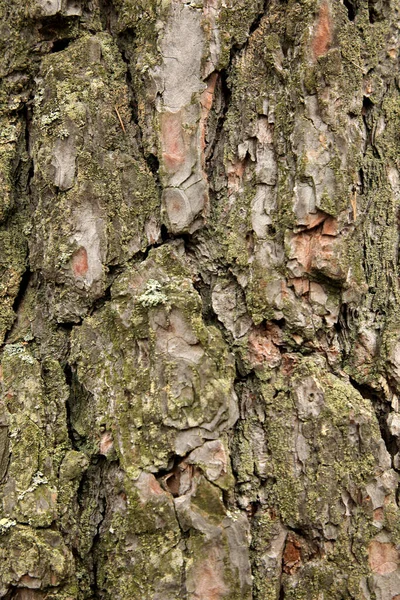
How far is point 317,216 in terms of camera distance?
1996mm

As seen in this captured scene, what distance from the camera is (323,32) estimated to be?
2045mm

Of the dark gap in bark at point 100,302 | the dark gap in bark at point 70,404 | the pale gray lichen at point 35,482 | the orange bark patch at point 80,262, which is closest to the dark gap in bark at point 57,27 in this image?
the orange bark patch at point 80,262

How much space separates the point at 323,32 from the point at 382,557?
1.88 metres

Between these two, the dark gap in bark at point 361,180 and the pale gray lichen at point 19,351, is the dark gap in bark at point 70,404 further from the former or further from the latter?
the dark gap in bark at point 361,180

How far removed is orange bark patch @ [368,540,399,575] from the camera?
1.95 meters

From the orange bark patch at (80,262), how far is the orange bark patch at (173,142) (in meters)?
0.44

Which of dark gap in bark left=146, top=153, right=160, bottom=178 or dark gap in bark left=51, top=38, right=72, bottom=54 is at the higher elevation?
dark gap in bark left=51, top=38, right=72, bottom=54

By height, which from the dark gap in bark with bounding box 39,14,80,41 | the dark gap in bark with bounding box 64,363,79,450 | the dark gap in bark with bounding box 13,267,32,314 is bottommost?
the dark gap in bark with bounding box 64,363,79,450

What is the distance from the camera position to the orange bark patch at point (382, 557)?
195 centimetres

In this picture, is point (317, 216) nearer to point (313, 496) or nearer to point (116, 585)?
point (313, 496)

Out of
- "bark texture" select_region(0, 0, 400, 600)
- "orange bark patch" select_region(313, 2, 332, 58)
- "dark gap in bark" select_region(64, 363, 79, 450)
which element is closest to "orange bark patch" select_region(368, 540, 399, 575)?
"bark texture" select_region(0, 0, 400, 600)

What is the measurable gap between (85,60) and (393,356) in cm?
162

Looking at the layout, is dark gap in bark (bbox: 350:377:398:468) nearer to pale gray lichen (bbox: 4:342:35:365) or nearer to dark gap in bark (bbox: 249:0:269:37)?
pale gray lichen (bbox: 4:342:35:365)

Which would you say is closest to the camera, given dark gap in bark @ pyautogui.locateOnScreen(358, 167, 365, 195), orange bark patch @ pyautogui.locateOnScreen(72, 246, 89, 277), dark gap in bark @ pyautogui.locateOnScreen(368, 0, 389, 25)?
orange bark patch @ pyautogui.locateOnScreen(72, 246, 89, 277)
